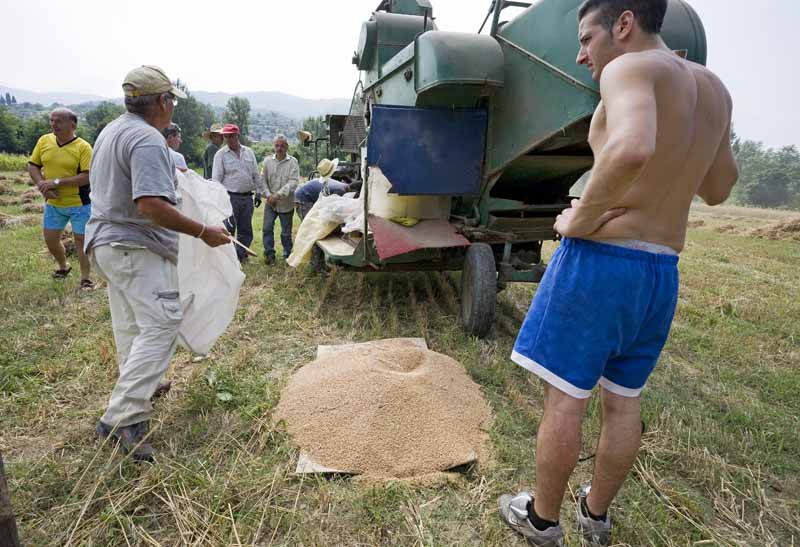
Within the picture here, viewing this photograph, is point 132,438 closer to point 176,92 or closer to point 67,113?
point 176,92

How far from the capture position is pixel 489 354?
3518mm

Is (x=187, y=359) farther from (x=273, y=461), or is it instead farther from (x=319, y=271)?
(x=319, y=271)

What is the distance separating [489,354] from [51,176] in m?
4.59

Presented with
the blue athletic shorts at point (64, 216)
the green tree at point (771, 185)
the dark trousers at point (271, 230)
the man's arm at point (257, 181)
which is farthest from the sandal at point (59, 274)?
the green tree at point (771, 185)

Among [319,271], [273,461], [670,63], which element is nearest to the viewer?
[670,63]

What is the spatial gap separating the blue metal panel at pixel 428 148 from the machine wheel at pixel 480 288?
572 mm

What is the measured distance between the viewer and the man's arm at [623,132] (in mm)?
1288

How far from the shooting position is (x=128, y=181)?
2217mm

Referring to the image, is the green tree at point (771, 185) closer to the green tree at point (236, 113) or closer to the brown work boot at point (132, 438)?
the green tree at point (236, 113)

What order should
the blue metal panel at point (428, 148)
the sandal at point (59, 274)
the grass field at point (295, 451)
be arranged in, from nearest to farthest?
the grass field at point (295, 451) → the blue metal panel at point (428, 148) → the sandal at point (59, 274)

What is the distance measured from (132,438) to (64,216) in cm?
358

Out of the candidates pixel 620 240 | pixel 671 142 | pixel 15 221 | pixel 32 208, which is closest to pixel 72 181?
pixel 620 240

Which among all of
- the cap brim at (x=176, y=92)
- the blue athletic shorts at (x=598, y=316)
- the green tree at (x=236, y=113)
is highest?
the green tree at (x=236, y=113)

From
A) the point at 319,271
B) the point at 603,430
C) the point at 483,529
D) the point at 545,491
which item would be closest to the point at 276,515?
the point at 483,529
